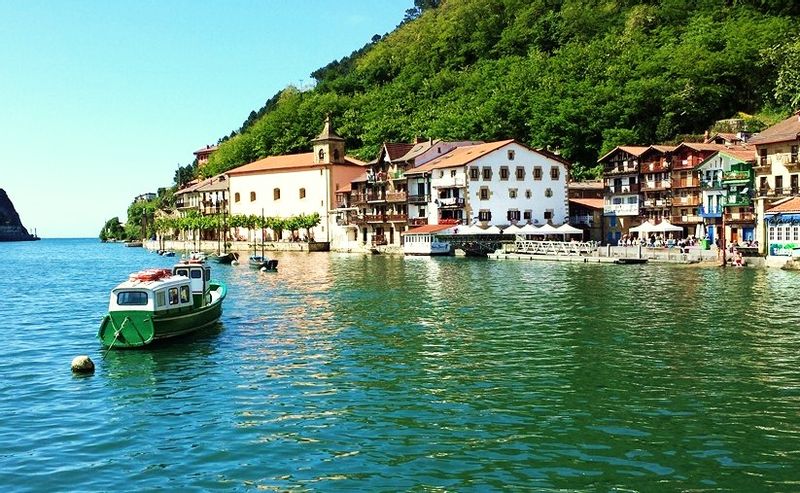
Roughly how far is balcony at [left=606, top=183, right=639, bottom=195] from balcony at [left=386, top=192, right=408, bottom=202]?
26.3m

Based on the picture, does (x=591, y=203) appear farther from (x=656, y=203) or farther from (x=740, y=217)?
(x=740, y=217)

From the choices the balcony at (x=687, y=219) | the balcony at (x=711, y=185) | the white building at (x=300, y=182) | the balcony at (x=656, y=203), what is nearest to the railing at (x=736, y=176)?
the balcony at (x=711, y=185)

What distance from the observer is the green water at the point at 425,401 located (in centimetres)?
1491

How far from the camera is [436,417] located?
18531 millimetres

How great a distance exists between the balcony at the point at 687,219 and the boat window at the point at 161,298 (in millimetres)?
66689

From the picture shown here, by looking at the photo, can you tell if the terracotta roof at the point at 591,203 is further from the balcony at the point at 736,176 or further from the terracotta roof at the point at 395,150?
the terracotta roof at the point at 395,150

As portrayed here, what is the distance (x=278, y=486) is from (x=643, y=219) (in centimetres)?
8253

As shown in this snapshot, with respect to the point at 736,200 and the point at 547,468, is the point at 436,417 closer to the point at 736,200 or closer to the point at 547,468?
the point at 547,468

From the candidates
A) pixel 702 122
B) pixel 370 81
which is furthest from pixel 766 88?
pixel 370 81

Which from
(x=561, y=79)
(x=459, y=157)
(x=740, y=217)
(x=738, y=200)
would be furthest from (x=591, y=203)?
(x=561, y=79)

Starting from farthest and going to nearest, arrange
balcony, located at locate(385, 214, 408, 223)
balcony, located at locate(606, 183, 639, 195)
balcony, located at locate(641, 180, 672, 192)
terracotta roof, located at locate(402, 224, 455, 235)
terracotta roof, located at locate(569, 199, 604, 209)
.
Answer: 1. balcony, located at locate(385, 214, 408, 223)
2. terracotta roof, located at locate(569, 199, 604, 209)
3. balcony, located at locate(606, 183, 639, 195)
4. terracotta roof, located at locate(402, 224, 455, 235)
5. balcony, located at locate(641, 180, 672, 192)

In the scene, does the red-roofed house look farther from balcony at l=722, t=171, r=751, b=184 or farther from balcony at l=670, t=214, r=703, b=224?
balcony at l=670, t=214, r=703, b=224

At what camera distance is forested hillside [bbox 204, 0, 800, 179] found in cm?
11263

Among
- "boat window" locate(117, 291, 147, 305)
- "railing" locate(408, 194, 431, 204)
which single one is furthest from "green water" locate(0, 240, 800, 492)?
"railing" locate(408, 194, 431, 204)
